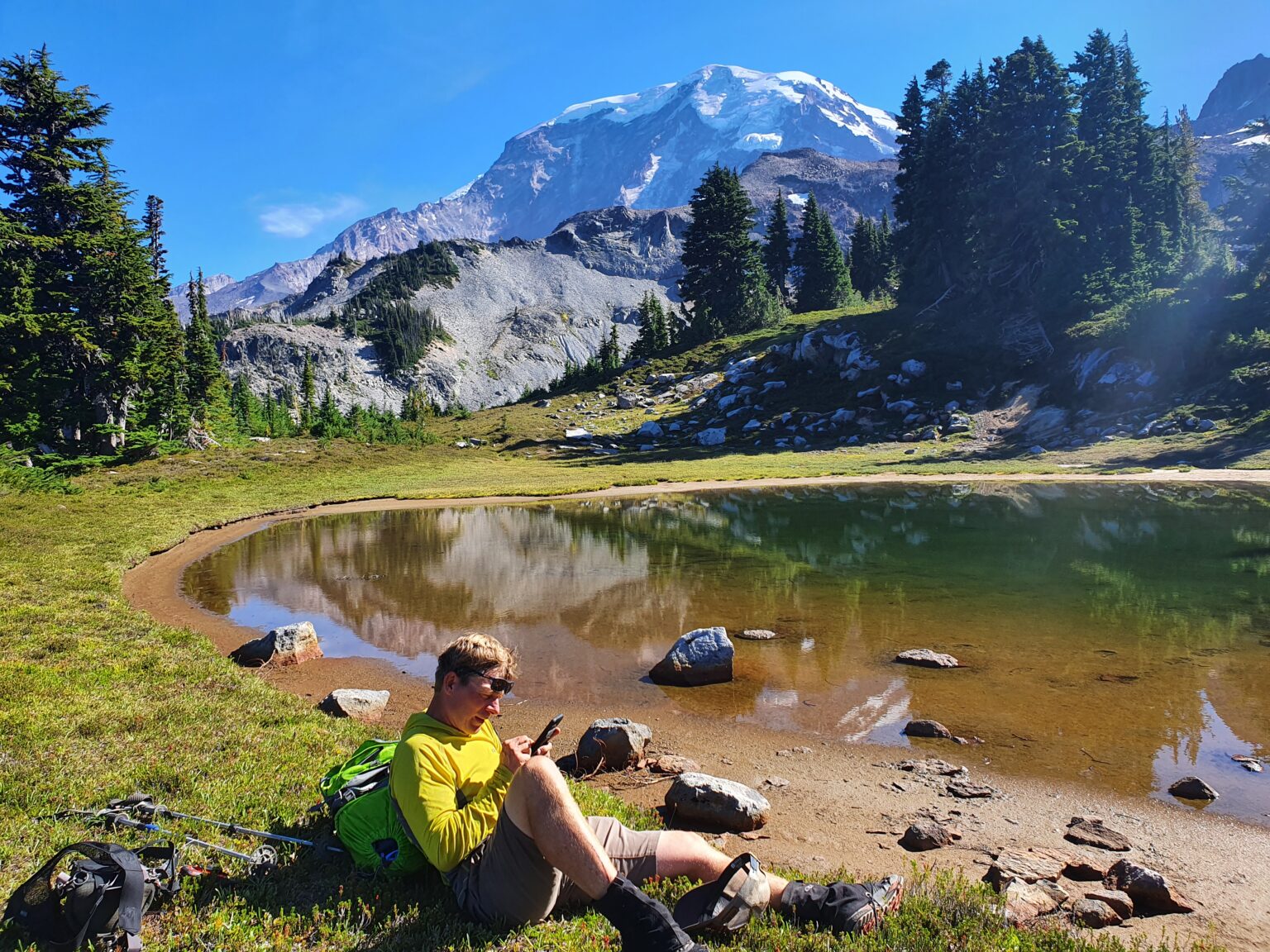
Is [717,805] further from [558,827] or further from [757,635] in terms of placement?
[757,635]

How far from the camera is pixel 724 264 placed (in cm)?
8656

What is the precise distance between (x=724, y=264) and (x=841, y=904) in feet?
288

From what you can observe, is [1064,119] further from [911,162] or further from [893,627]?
[893,627]

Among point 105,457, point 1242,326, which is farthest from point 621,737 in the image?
point 1242,326

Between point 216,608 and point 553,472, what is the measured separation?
34.6m

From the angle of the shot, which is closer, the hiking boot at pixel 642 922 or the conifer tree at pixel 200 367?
the hiking boot at pixel 642 922

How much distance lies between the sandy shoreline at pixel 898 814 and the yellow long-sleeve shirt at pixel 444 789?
8.30 feet

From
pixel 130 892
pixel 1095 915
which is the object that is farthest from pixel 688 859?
pixel 130 892

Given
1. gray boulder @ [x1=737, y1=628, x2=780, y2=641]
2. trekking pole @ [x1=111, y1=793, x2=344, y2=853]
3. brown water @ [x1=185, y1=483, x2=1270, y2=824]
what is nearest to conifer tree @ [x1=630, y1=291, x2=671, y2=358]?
brown water @ [x1=185, y1=483, x2=1270, y2=824]

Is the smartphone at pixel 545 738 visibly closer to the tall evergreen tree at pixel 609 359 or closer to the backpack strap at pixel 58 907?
the backpack strap at pixel 58 907

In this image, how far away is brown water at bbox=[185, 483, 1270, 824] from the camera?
8398 mm

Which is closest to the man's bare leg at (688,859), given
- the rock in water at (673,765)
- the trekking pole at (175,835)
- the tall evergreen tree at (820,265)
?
the trekking pole at (175,835)

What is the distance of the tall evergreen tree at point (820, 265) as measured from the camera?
290ft

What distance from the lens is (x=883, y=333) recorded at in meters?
66.3
